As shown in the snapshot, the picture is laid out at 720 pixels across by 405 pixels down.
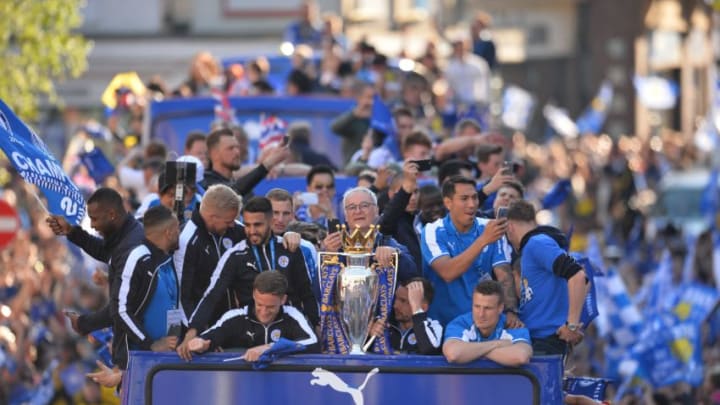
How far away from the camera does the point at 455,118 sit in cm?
2380

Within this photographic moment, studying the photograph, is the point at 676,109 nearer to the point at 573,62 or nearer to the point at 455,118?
the point at 573,62

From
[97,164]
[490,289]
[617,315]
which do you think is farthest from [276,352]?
[617,315]

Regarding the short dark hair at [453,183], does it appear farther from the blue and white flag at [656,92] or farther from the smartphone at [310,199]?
the blue and white flag at [656,92]

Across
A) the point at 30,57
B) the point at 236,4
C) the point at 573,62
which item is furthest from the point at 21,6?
the point at 573,62

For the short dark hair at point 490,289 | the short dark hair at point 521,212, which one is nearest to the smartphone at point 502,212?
the short dark hair at point 521,212

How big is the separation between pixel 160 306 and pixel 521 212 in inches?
87.3

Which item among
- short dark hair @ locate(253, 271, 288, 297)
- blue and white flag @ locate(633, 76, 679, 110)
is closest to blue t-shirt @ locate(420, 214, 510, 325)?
short dark hair @ locate(253, 271, 288, 297)

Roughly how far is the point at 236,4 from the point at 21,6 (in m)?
21.3

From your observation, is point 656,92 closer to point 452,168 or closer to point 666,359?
point 666,359

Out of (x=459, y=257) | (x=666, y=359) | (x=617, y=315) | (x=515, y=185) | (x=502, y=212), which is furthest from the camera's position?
(x=617, y=315)

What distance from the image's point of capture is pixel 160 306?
1262cm

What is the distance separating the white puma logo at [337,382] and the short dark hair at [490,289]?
2.39ft

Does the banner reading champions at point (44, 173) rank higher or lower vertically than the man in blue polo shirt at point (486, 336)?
higher

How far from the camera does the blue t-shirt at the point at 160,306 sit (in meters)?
12.6
